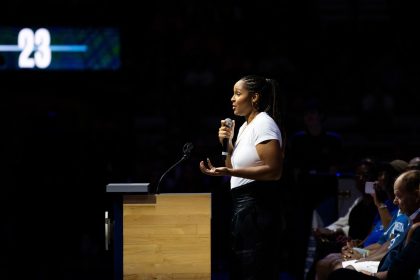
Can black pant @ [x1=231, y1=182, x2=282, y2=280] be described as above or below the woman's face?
below

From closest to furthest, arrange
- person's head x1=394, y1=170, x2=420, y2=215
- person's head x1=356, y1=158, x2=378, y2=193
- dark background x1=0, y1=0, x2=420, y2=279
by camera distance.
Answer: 1. person's head x1=394, y1=170, x2=420, y2=215
2. person's head x1=356, y1=158, x2=378, y2=193
3. dark background x1=0, y1=0, x2=420, y2=279

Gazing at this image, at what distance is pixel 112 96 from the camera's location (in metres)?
9.59

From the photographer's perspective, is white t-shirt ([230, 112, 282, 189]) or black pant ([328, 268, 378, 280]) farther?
black pant ([328, 268, 378, 280])

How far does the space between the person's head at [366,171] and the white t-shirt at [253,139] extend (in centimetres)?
190

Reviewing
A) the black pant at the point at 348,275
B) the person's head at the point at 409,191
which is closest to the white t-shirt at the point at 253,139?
the person's head at the point at 409,191

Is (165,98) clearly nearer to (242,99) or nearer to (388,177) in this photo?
(388,177)

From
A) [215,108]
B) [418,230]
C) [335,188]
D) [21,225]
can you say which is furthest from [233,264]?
[215,108]

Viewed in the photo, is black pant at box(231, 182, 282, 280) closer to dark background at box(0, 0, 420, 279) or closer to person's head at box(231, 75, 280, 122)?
person's head at box(231, 75, 280, 122)

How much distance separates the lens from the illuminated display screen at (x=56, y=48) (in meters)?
8.68

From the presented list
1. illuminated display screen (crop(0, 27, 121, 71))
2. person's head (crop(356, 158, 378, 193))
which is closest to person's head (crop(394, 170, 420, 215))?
person's head (crop(356, 158, 378, 193))

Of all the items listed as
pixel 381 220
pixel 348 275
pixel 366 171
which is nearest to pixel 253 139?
pixel 348 275

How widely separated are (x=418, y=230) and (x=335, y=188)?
2.79m

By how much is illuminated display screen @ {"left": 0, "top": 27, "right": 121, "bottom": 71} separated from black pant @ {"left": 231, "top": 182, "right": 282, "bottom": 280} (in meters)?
5.55

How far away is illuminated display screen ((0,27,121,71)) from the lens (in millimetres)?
8680
